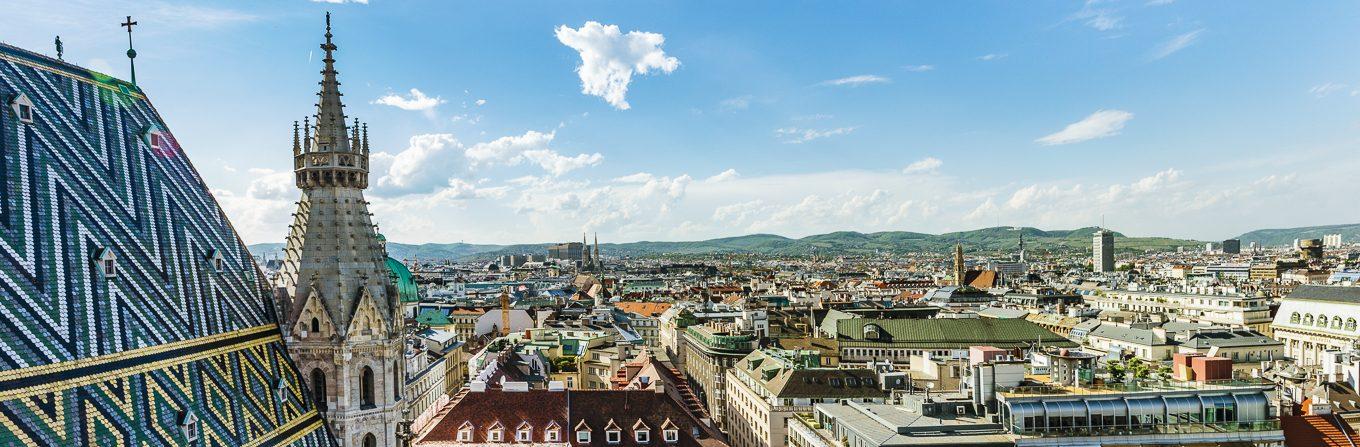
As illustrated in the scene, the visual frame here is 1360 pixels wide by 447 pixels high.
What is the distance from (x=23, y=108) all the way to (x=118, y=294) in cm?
574

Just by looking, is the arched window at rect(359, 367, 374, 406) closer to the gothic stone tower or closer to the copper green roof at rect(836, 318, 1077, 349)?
the gothic stone tower

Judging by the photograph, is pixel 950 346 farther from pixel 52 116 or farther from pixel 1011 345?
pixel 52 116

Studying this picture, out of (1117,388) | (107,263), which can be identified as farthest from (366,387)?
(1117,388)

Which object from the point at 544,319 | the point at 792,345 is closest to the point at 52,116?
the point at 792,345

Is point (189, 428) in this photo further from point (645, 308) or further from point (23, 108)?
point (645, 308)

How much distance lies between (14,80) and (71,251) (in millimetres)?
5545

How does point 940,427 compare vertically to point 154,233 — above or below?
below

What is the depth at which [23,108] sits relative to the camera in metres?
24.5

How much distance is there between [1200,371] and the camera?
54.5 meters

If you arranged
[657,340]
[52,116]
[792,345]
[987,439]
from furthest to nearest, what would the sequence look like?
1. [657,340]
2. [792,345]
3. [987,439]
4. [52,116]

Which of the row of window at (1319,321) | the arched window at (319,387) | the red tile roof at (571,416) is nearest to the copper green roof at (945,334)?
the row of window at (1319,321)

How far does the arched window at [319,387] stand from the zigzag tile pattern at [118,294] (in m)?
0.72

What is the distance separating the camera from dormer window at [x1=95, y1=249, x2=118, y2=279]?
24.2 metres

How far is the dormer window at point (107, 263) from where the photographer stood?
A: 79.3ft
